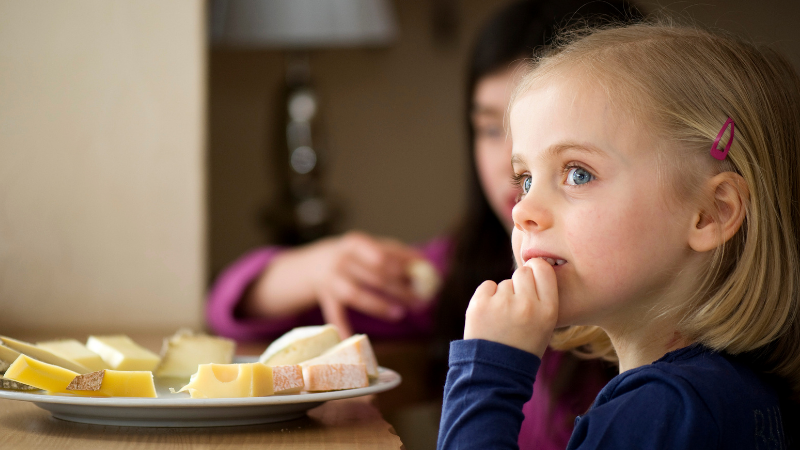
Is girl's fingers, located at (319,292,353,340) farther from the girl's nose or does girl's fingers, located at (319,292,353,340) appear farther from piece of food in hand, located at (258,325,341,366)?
the girl's nose

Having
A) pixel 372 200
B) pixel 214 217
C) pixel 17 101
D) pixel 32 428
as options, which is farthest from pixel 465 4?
pixel 32 428

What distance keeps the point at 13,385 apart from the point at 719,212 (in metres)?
0.56

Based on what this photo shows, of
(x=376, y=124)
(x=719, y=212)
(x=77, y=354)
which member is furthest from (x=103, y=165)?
(x=376, y=124)

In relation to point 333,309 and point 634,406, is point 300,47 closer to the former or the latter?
point 333,309

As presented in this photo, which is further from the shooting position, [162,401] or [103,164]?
[103,164]

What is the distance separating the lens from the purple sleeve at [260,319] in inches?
58.6

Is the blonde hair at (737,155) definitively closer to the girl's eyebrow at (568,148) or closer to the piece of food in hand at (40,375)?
the girl's eyebrow at (568,148)

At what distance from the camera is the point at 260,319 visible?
1.54 metres

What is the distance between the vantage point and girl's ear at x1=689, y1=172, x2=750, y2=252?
58 cm

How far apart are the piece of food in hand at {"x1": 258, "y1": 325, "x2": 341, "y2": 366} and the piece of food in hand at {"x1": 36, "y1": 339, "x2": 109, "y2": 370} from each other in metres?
0.14

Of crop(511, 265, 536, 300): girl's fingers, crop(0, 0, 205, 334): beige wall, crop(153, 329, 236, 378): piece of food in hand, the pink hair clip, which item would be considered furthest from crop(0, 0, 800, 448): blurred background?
crop(153, 329, 236, 378): piece of food in hand

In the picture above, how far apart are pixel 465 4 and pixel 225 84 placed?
2.39ft

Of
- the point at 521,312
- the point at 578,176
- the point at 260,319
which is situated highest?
the point at 578,176

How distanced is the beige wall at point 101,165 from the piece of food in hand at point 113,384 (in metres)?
0.65
